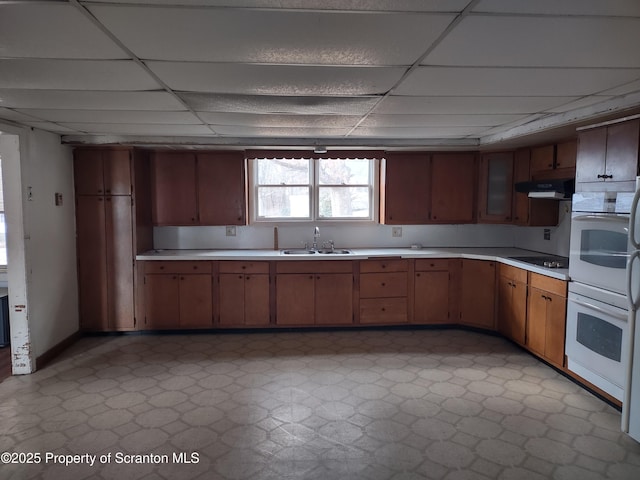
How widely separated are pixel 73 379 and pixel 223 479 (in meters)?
2.02

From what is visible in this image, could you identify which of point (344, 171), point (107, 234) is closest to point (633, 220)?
point (344, 171)

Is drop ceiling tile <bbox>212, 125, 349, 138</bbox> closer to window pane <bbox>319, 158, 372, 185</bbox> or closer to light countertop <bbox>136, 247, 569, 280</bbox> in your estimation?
window pane <bbox>319, 158, 372, 185</bbox>

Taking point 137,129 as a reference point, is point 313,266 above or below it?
below

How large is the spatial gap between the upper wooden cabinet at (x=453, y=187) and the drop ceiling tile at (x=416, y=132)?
813mm

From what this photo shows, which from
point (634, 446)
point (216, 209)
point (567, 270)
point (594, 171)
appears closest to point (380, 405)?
→ point (634, 446)

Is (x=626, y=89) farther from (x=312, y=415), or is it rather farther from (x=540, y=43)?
(x=312, y=415)

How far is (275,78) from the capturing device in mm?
2287

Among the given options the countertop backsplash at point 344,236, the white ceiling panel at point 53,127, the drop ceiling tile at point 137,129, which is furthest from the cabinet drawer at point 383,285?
the white ceiling panel at point 53,127

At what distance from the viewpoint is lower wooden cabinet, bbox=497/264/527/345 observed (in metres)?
4.22

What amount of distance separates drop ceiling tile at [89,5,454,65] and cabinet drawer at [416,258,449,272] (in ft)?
10.4

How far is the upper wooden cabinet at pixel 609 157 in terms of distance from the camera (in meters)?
2.94

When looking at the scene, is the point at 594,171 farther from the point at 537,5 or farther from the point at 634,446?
the point at 537,5

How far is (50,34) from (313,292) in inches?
141

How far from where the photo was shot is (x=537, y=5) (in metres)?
1.47
